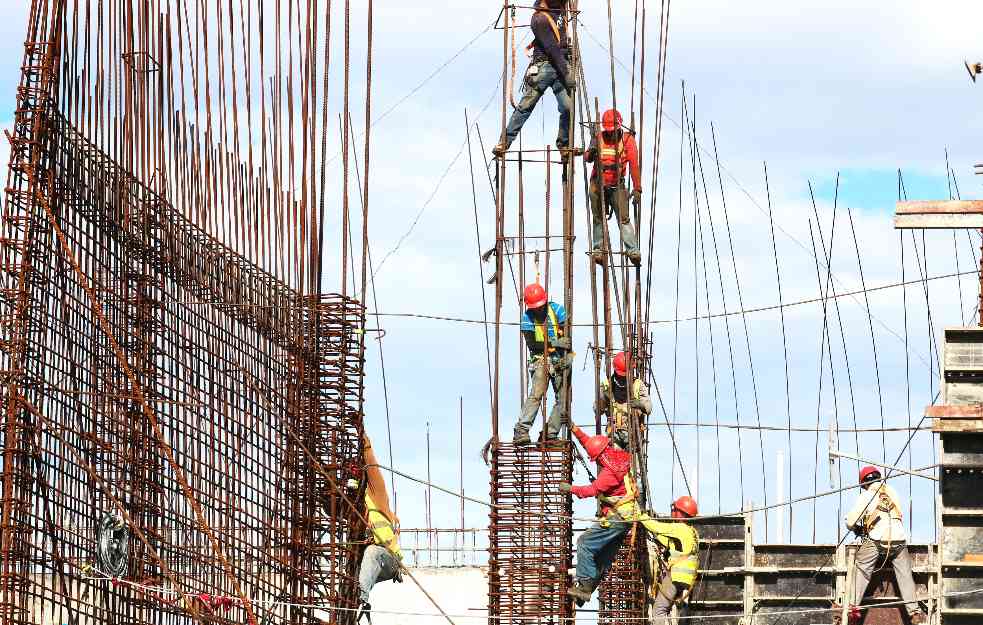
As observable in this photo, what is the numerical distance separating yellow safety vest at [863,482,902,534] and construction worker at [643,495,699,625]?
238cm

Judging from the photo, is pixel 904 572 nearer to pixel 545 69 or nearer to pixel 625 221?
pixel 625 221

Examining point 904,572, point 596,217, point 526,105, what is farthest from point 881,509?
point 526,105

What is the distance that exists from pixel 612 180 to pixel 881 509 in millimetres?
5487

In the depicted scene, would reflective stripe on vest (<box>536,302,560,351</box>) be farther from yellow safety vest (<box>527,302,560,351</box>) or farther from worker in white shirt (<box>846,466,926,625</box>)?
worker in white shirt (<box>846,466,926,625</box>)

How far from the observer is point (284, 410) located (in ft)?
72.0

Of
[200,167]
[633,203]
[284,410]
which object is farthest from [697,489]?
[200,167]

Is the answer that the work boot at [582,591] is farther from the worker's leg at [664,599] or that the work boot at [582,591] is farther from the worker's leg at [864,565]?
the worker's leg at [864,565]

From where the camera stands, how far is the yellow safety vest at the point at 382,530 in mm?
21531

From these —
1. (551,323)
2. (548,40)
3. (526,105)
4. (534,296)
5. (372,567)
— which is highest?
(548,40)

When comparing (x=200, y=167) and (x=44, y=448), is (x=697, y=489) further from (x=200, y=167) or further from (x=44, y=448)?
(x=44, y=448)

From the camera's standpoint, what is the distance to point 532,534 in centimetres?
2175

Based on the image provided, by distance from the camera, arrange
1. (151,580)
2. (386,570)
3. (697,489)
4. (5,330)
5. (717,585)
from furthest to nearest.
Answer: (697,489) → (717,585) → (386,570) → (151,580) → (5,330)

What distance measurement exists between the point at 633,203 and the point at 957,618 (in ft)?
27.3

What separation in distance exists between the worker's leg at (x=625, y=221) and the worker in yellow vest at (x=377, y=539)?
4.19 metres
